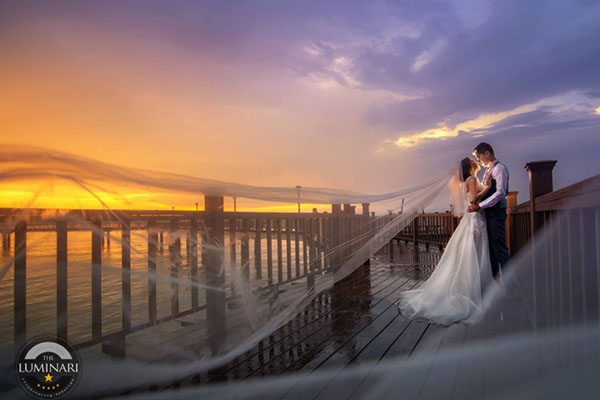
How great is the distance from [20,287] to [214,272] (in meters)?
1.15

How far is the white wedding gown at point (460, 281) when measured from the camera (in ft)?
9.52

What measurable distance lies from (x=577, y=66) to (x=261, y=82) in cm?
1044

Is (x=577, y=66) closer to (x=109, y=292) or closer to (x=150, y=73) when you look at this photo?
(x=150, y=73)

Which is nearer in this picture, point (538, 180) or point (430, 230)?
point (538, 180)

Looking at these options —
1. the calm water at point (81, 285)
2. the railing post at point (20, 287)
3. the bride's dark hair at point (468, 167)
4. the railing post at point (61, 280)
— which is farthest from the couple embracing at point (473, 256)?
the railing post at point (20, 287)

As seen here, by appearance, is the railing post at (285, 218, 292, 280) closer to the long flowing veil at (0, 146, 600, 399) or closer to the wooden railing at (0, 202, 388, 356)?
the wooden railing at (0, 202, 388, 356)

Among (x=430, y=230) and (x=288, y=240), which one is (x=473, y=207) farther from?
(x=430, y=230)

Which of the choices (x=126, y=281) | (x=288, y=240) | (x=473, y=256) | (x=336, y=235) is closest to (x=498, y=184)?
(x=473, y=256)

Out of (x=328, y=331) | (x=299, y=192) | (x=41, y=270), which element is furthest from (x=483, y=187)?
(x=41, y=270)

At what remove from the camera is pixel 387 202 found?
12.1 ft

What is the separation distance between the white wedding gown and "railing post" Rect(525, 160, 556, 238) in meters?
0.92

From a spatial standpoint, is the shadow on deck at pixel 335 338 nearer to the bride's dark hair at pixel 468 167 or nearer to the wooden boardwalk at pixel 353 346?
the wooden boardwalk at pixel 353 346

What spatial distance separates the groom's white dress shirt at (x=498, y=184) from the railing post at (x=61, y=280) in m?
3.58

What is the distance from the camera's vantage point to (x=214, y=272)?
243 centimetres
